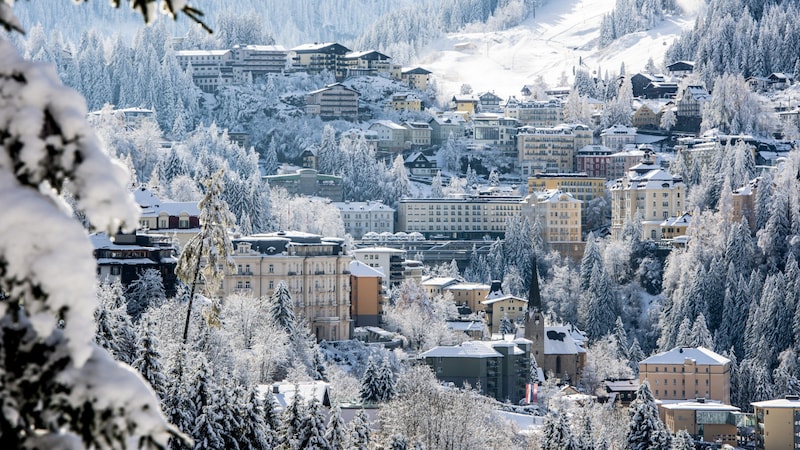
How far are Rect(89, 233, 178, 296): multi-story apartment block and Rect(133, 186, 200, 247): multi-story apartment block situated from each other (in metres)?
18.3

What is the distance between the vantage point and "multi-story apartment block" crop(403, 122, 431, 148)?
Result: 189 meters

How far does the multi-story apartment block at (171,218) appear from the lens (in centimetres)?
9788

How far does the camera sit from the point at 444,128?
192 m

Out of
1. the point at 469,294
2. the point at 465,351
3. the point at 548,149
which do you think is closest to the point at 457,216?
the point at 548,149

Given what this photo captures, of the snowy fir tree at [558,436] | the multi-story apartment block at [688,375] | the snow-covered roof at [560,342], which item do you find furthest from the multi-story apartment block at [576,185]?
the snowy fir tree at [558,436]

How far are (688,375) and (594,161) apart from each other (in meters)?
75.5

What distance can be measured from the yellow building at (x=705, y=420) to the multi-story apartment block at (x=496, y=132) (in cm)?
9546

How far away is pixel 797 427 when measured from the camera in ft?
305

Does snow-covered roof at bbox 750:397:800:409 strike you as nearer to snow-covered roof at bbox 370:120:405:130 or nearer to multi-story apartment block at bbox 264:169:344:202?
multi-story apartment block at bbox 264:169:344:202

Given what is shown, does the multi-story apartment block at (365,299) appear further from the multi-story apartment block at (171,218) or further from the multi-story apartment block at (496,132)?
the multi-story apartment block at (496,132)

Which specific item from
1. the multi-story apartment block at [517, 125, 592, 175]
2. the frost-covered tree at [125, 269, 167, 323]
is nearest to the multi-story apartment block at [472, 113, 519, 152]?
the multi-story apartment block at [517, 125, 592, 175]

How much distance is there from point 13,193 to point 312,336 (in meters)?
82.7

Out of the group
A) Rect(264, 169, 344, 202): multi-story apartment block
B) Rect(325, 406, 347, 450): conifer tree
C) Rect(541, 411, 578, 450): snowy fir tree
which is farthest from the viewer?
Rect(264, 169, 344, 202): multi-story apartment block

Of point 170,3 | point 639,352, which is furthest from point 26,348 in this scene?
point 639,352
